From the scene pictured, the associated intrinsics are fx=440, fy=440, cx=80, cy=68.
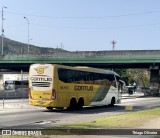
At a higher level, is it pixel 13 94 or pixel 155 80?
pixel 155 80

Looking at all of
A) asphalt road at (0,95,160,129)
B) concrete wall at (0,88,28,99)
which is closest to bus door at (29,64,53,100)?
asphalt road at (0,95,160,129)

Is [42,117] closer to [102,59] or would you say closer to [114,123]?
[114,123]

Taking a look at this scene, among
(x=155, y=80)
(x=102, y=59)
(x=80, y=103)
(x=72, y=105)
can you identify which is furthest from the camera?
(x=155, y=80)

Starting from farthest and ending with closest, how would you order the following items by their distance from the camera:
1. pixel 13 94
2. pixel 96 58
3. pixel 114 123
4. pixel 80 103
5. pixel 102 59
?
pixel 96 58
pixel 102 59
pixel 13 94
pixel 80 103
pixel 114 123

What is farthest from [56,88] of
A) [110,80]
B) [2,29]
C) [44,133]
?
[2,29]

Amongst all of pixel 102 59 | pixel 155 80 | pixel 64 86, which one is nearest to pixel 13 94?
pixel 102 59

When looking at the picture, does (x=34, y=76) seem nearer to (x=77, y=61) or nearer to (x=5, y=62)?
(x=77, y=61)

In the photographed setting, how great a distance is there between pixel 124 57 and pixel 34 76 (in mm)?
50427

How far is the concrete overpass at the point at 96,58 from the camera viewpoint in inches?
3056

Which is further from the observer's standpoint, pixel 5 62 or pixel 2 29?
pixel 2 29

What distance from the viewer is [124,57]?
79.3 meters

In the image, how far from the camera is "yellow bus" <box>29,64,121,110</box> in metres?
29.7

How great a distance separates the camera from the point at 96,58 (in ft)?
273

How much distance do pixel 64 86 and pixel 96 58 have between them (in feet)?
174
